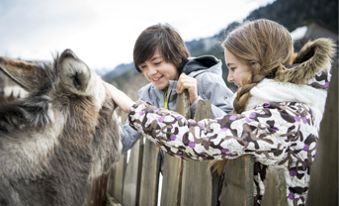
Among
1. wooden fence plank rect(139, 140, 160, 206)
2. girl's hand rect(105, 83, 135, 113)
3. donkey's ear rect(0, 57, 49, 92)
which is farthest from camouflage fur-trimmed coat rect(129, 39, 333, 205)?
wooden fence plank rect(139, 140, 160, 206)

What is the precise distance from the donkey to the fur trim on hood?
0.87 metres

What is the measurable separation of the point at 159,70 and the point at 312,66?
1248 mm

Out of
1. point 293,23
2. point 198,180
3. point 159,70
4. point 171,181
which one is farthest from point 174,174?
point 293,23

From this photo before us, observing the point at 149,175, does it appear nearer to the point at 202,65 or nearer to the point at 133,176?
the point at 133,176

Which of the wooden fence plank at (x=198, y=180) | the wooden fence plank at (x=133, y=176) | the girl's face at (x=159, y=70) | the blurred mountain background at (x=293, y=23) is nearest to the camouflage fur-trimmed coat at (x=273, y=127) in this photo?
the wooden fence plank at (x=198, y=180)

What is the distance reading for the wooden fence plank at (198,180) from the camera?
7.11 ft

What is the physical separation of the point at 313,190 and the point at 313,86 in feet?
1.76

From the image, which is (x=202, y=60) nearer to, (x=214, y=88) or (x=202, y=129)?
(x=214, y=88)

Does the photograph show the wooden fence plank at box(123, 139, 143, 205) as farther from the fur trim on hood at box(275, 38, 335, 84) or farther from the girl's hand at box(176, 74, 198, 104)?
the fur trim on hood at box(275, 38, 335, 84)

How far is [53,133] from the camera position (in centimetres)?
175

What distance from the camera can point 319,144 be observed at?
57.7 inches

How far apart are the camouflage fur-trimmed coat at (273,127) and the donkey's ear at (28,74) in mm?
507

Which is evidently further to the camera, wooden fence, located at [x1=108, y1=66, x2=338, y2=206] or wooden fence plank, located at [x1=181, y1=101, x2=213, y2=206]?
wooden fence plank, located at [x1=181, y1=101, x2=213, y2=206]

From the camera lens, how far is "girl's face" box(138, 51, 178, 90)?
279 centimetres
